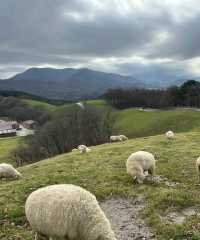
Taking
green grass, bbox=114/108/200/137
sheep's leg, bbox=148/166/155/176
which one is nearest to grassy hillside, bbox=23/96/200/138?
green grass, bbox=114/108/200/137

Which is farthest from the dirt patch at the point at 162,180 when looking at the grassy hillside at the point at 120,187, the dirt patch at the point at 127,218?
the dirt patch at the point at 127,218

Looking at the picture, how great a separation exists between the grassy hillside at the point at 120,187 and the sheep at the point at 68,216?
2027 millimetres

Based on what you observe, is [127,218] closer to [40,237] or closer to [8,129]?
[40,237]

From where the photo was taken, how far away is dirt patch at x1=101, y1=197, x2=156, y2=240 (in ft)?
43.5

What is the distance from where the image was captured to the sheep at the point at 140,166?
19859mm

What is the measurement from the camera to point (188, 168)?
896 inches

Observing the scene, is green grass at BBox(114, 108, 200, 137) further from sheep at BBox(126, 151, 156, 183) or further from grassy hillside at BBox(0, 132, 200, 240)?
sheep at BBox(126, 151, 156, 183)

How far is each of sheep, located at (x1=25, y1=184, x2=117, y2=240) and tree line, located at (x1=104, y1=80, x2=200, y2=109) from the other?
385 ft

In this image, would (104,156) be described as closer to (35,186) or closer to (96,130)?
(35,186)

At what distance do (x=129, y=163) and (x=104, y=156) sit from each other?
28.0 feet

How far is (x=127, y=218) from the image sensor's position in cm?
1495

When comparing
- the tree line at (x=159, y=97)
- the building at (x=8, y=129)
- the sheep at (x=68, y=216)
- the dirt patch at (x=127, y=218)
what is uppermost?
the tree line at (x=159, y=97)

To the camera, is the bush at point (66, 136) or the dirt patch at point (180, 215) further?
the bush at point (66, 136)

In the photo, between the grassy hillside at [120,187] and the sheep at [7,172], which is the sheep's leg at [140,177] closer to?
the grassy hillside at [120,187]
